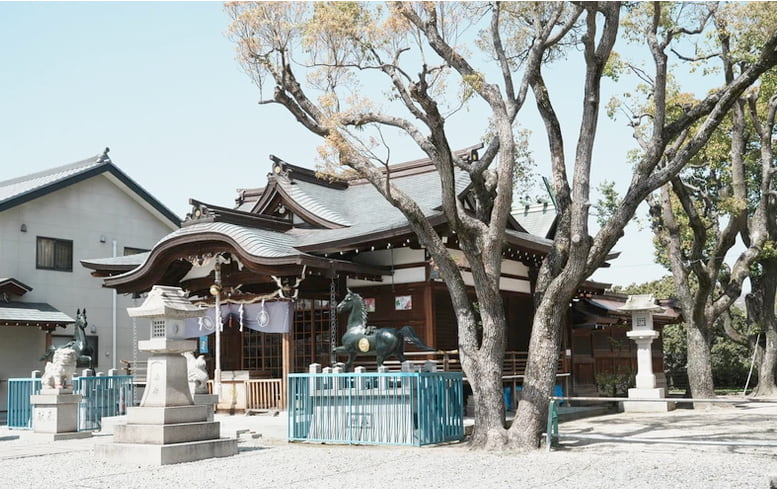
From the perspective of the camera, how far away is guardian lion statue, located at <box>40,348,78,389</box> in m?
14.7

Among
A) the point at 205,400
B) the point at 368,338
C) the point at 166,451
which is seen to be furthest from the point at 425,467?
the point at 368,338

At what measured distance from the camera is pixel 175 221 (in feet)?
91.8

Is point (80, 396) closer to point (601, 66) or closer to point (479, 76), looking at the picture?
point (479, 76)

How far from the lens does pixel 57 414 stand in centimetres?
1469

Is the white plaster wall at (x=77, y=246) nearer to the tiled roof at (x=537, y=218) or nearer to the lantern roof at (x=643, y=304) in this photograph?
the tiled roof at (x=537, y=218)

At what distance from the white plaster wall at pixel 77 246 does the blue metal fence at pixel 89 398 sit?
6471 mm

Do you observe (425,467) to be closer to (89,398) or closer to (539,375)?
(539,375)

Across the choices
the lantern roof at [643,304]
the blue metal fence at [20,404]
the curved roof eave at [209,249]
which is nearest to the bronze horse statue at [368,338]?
the curved roof eave at [209,249]

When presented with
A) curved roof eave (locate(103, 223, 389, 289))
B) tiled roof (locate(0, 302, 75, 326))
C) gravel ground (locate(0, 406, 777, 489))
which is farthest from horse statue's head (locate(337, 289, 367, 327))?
tiled roof (locate(0, 302, 75, 326))

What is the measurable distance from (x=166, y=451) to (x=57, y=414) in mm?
4875

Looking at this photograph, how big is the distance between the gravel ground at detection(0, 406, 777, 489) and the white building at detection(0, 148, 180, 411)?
33.2 ft

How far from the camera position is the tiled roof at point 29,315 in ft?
70.5

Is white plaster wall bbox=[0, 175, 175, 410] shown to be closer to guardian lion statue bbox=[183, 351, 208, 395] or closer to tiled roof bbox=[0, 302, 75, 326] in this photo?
tiled roof bbox=[0, 302, 75, 326]

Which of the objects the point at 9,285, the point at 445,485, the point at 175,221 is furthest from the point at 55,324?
the point at 445,485
